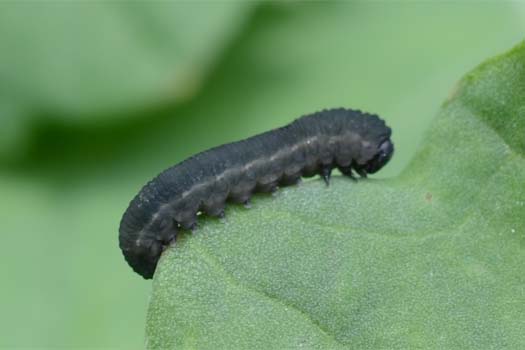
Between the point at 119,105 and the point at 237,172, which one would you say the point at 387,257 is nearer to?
the point at 237,172

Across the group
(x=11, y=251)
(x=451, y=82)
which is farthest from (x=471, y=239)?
(x=11, y=251)

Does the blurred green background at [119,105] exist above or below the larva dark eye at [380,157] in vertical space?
below

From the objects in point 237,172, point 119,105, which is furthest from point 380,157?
point 119,105

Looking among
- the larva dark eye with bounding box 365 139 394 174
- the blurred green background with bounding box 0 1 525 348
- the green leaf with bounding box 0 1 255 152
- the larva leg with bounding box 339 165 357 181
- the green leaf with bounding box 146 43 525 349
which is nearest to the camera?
the green leaf with bounding box 146 43 525 349

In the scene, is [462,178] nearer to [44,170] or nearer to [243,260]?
[243,260]

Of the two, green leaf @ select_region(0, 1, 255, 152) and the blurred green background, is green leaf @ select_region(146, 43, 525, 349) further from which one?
green leaf @ select_region(0, 1, 255, 152)

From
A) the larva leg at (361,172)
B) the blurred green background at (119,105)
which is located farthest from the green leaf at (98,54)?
the larva leg at (361,172)

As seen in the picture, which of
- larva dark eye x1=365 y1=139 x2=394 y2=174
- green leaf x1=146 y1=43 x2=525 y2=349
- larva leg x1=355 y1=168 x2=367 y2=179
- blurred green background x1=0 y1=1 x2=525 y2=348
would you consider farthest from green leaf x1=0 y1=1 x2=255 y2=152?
green leaf x1=146 y1=43 x2=525 y2=349

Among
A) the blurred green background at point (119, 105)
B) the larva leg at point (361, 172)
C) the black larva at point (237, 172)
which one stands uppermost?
the black larva at point (237, 172)

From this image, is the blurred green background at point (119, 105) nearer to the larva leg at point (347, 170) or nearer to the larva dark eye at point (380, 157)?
the larva dark eye at point (380, 157)
